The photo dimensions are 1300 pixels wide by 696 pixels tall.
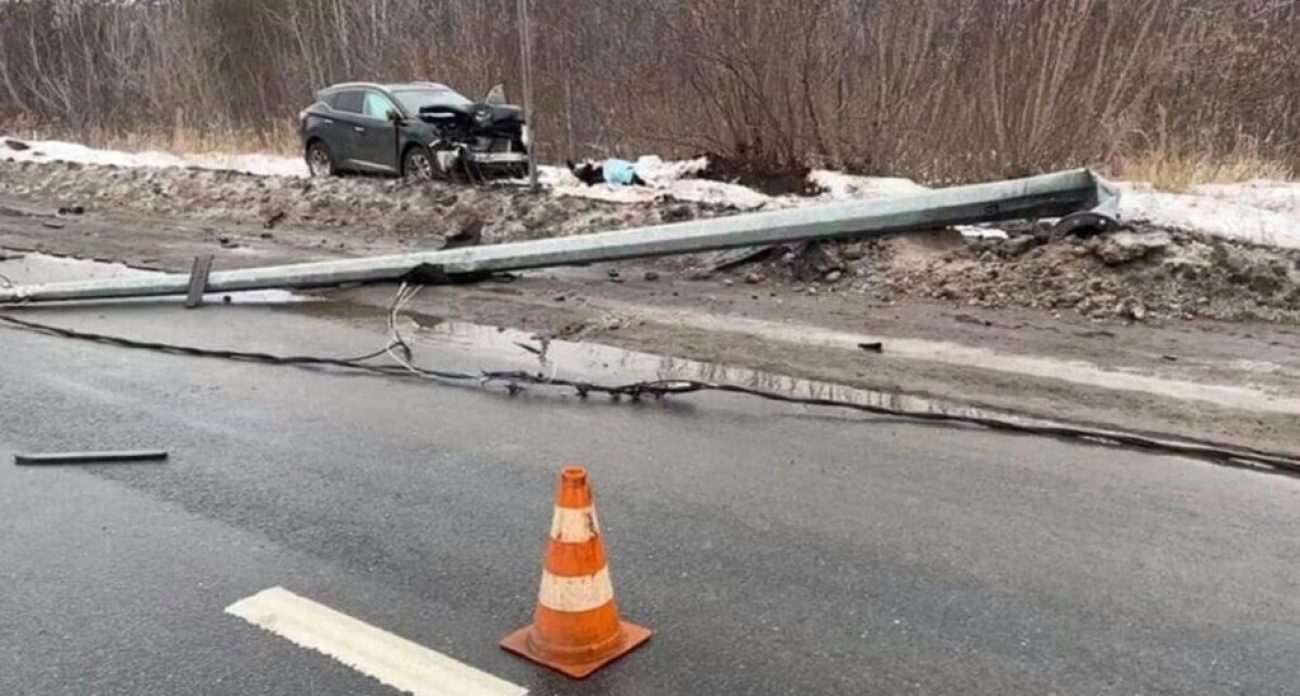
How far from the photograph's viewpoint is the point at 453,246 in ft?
39.0

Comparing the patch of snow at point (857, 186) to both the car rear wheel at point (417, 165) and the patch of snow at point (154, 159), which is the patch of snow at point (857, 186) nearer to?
the car rear wheel at point (417, 165)

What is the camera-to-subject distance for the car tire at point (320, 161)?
1894 centimetres

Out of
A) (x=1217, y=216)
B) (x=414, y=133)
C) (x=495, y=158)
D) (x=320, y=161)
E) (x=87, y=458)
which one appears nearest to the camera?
(x=87, y=458)

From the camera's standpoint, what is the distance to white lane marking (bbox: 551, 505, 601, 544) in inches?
135

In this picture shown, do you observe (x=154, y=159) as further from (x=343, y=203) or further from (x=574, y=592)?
(x=574, y=592)

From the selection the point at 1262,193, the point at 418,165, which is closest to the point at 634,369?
the point at 1262,193

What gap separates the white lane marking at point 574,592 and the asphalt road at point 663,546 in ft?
0.72

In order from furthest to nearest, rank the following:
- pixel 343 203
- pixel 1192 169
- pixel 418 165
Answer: pixel 418 165 → pixel 343 203 → pixel 1192 169

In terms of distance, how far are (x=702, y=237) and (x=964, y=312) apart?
96.8 inches

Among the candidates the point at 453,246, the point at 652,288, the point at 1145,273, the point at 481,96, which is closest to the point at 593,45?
the point at 481,96

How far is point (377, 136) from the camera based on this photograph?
1767 centimetres

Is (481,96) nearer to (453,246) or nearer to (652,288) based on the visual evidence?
(453,246)

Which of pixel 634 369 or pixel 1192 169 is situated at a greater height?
pixel 1192 169

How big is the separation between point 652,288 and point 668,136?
7657 millimetres
